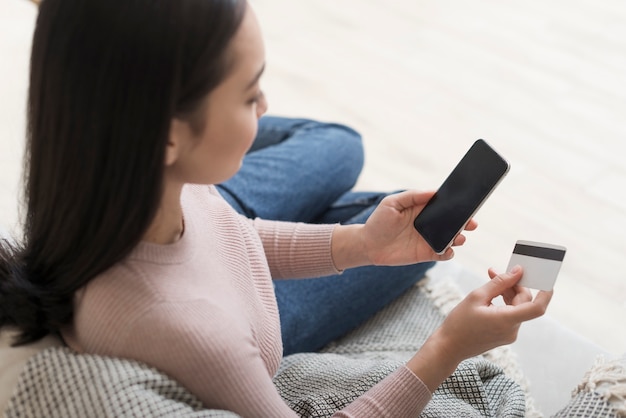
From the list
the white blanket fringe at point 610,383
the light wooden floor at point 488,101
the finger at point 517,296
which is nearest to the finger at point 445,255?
the finger at point 517,296

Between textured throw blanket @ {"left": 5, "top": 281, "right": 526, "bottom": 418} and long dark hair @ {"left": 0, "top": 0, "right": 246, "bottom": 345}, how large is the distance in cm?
8

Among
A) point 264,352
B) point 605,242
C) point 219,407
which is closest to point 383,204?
point 264,352

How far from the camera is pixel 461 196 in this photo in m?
0.99

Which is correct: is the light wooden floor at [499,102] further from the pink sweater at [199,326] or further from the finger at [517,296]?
the pink sweater at [199,326]

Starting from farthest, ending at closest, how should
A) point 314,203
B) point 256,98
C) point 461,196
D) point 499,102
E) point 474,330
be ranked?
1. point 499,102
2. point 314,203
3. point 461,196
4. point 474,330
5. point 256,98

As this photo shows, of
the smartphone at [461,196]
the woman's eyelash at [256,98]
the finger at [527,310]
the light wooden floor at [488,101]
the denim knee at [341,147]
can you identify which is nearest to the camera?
the woman's eyelash at [256,98]

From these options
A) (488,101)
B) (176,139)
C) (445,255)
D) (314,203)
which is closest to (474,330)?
(445,255)

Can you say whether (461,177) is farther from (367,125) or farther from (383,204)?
(367,125)

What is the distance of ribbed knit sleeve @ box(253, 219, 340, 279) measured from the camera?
110cm

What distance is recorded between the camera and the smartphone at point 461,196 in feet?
3.17

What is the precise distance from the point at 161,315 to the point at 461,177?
1.54 ft

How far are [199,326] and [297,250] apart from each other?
A: 14.9 inches

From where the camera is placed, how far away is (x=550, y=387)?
1.31 metres

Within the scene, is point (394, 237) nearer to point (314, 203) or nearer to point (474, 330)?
point (474, 330)
